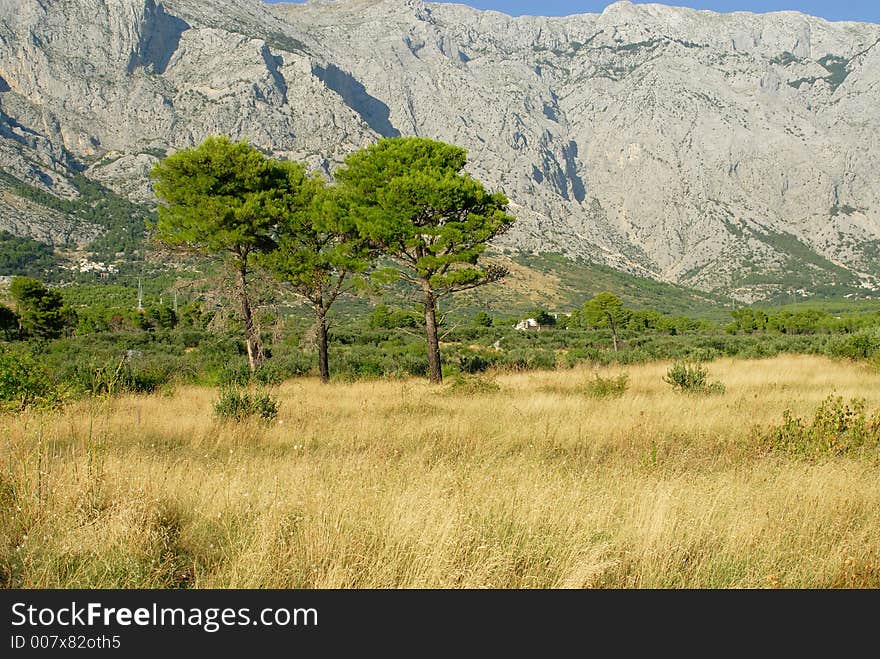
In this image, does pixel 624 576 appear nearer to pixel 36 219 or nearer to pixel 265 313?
pixel 265 313

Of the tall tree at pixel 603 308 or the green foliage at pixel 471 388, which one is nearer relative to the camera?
the green foliage at pixel 471 388

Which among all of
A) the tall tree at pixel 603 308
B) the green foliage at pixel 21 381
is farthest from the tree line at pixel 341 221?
the tall tree at pixel 603 308

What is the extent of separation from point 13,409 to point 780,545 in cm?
966

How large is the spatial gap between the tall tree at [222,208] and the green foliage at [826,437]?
15.8m

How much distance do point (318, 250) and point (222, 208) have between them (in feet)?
11.5

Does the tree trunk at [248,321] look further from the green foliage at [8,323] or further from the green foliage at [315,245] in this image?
the green foliage at [8,323]

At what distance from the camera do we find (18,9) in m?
181

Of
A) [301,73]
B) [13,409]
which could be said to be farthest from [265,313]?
[301,73]

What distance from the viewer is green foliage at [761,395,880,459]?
6648 mm

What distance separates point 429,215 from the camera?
739 inches

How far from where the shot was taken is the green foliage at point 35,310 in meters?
45.5

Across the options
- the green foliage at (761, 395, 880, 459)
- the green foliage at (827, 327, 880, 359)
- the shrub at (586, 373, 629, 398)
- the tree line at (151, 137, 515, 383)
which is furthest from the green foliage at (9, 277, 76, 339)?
the green foliage at (827, 327, 880, 359)

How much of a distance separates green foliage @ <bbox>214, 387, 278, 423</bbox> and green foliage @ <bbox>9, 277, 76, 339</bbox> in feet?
147

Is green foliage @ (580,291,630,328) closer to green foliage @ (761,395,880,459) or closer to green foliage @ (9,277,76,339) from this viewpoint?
green foliage @ (761,395,880,459)
